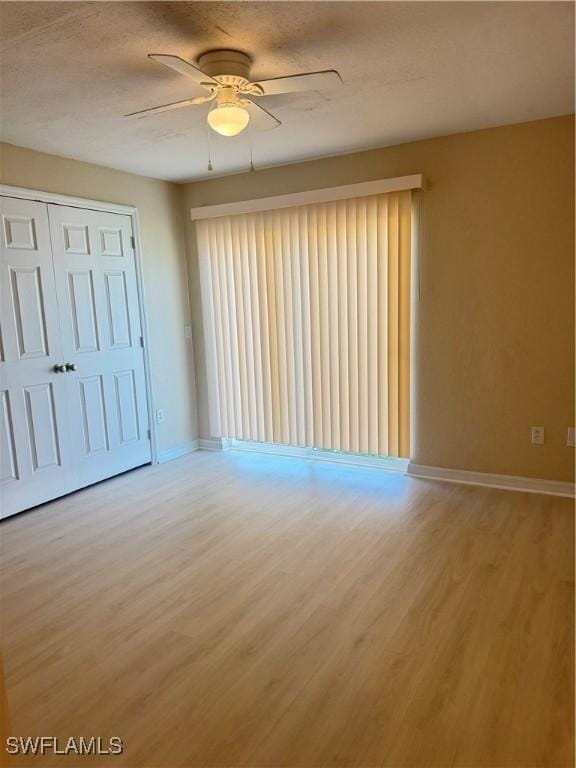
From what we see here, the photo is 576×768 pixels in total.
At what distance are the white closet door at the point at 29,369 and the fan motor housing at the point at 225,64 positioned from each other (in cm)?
189

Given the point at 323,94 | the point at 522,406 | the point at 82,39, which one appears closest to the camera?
the point at 82,39

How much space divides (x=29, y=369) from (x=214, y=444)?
1.94 metres

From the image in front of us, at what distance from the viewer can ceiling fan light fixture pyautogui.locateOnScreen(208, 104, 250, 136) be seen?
2223 millimetres

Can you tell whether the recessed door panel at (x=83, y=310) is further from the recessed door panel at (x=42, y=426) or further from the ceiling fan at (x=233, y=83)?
the ceiling fan at (x=233, y=83)

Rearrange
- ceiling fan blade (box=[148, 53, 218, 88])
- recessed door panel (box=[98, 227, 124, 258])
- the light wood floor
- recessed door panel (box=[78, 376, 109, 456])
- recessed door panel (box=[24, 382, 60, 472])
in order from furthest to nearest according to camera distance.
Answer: recessed door panel (box=[98, 227, 124, 258]) → recessed door panel (box=[78, 376, 109, 456]) → recessed door panel (box=[24, 382, 60, 472]) → ceiling fan blade (box=[148, 53, 218, 88]) → the light wood floor

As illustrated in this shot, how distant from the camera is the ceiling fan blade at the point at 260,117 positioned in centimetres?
245

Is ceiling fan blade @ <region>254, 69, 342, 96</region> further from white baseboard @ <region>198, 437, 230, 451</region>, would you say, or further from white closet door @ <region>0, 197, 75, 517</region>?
white baseboard @ <region>198, 437, 230, 451</region>

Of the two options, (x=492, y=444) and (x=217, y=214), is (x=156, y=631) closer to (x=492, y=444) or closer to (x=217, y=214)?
(x=492, y=444)

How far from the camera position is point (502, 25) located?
2064 millimetres

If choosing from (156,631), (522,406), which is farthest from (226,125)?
(522,406)

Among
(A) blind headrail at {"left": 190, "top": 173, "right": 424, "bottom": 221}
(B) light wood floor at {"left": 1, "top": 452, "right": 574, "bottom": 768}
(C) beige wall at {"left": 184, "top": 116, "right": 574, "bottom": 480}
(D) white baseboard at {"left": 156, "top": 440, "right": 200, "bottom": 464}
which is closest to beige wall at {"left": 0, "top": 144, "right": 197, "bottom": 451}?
(D) white baseboard at {"left": 156, "top": 440, "right": 200, "bottom": 464}

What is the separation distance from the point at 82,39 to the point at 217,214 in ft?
7.87

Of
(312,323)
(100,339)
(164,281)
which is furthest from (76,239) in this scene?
(312,323)

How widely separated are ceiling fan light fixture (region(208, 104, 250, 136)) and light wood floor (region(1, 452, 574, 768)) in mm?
2158
